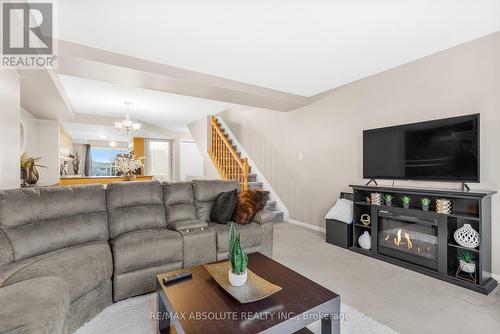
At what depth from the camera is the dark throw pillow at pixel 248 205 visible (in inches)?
109

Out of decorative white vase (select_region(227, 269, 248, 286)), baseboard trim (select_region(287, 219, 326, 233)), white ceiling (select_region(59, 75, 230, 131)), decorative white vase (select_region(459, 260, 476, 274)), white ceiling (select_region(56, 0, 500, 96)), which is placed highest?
white ceiling (select_region(59, 75, 230, 131))

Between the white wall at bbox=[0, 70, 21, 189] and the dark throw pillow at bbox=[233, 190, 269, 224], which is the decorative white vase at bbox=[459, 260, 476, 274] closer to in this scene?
the dark throw pillow at bbox=[233, 190, 269, 224]

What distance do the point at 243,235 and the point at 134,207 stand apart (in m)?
1.24

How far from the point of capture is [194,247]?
2.37 m

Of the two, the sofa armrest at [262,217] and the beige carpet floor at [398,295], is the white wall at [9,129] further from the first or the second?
the beige carpet floor at [398,295]

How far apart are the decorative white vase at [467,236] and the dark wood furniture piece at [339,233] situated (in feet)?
3.86

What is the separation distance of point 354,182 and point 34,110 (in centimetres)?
588

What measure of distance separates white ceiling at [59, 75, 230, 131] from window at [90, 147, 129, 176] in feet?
16.4

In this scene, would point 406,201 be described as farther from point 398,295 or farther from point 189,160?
point 189,160

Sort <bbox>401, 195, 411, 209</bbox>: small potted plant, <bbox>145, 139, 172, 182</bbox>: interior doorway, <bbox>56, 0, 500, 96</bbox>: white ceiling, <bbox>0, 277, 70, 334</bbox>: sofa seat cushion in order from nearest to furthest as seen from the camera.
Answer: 1. <bbox>0, 277, 70, 334</bbox>: sofa seat cushion
2. <bbox>56, 0, 500, 96</bbox>: white ceiling
3. <bbox>401, 195, 411, 209</bbox>: small potted plant
4. <bbox>145, 139, 172, 182</bbox>: interior doorway

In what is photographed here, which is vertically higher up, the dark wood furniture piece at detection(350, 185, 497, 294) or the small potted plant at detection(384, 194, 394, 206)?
the small potted plant at detection(384, 194, 394, 206)

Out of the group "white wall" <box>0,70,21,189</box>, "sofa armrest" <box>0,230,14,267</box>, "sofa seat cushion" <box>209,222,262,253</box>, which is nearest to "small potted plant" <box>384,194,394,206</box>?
"sofa seat cushion" <box>209,222,262,253</box>

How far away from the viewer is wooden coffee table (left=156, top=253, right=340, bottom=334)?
1123 millimetres

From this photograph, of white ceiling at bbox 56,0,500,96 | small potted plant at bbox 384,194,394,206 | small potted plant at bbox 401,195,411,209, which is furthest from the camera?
small potted plant at bbox 384,194,394,206
